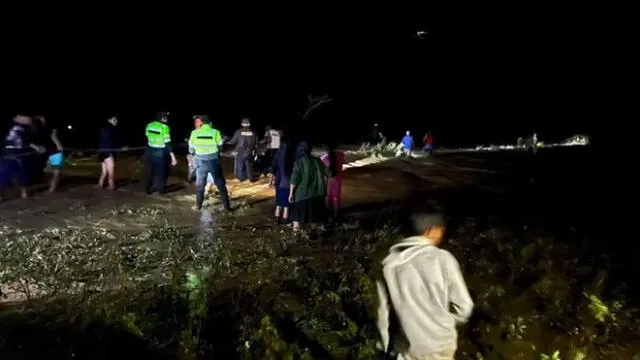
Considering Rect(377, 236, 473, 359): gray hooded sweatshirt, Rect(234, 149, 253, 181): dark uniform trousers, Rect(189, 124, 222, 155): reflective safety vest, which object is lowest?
Rect(234, 149, 253, 181): dark uniform trousers

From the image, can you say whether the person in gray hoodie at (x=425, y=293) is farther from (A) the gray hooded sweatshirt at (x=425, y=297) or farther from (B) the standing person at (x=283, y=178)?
(B) the standing person at (x=283, y=178)

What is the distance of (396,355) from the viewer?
4863mm

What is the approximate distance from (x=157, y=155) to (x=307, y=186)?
4.08m

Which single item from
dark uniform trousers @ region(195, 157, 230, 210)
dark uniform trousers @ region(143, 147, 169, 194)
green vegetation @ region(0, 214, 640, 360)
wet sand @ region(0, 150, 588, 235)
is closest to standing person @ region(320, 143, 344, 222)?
wet sand @ region(0, 150, 588, 235)

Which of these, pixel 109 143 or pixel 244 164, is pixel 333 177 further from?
pixel 244 164

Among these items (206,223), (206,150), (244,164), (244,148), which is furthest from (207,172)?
(244,164)

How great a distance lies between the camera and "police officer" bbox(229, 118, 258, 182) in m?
15.7

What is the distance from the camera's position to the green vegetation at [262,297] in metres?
5.96

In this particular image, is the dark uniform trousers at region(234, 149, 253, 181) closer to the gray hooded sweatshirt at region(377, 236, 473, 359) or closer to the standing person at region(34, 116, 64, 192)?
the standing person at region(34, 116, 64, 192)

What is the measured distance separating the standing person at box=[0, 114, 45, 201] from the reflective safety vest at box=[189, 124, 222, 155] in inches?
113

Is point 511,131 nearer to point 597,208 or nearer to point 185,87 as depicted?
point 185,87

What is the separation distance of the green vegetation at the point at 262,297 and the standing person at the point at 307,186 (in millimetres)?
385

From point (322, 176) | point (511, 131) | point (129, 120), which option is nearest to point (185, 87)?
point (129, 120)

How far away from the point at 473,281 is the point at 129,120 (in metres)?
38.5
